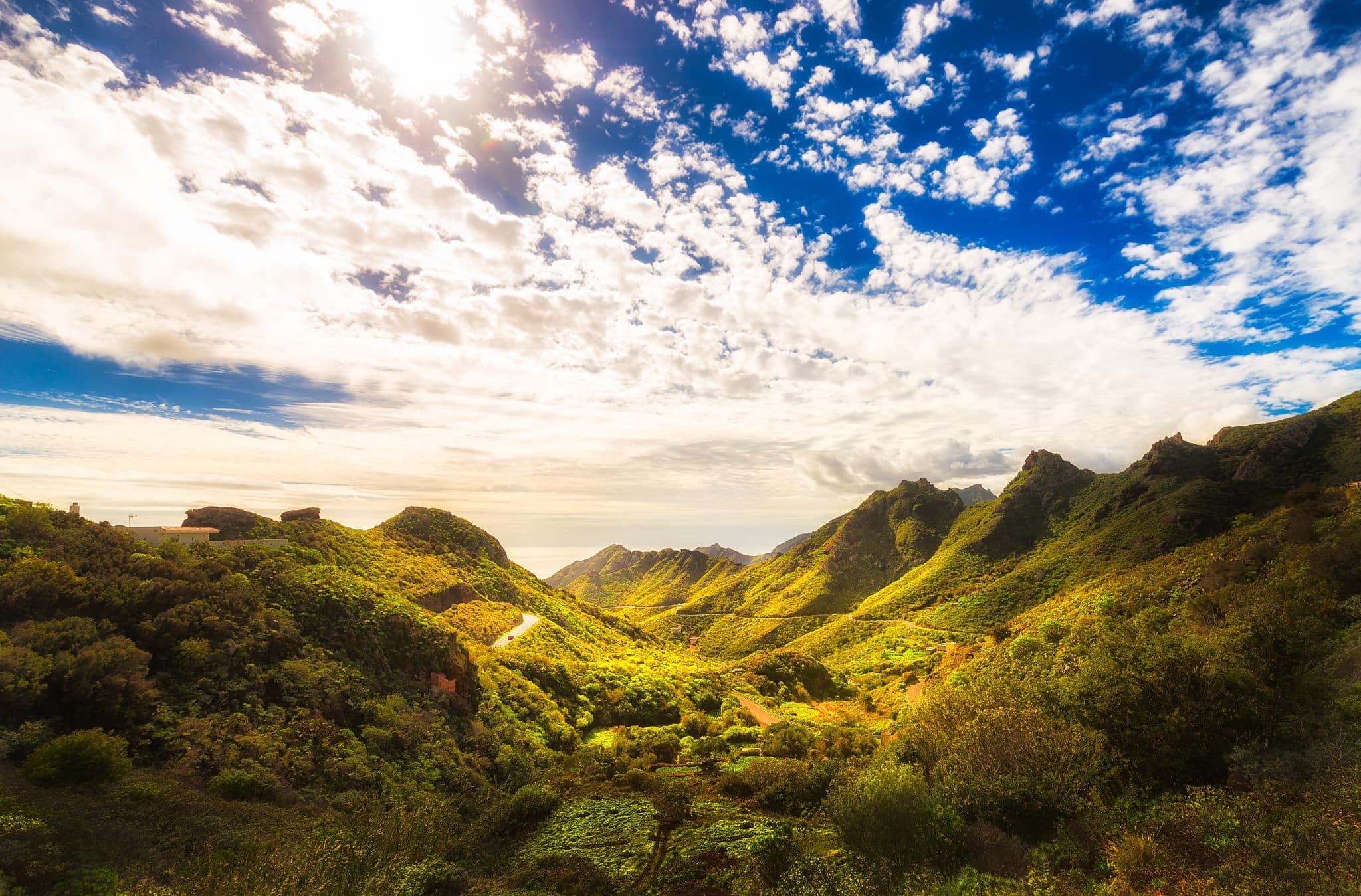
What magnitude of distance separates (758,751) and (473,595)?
201 ft

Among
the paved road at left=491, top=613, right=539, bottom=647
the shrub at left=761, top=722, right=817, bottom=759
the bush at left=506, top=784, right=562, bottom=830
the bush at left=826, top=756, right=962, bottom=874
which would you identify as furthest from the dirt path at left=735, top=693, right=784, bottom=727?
the bush at left=826, top=756, right=962, bottom=874

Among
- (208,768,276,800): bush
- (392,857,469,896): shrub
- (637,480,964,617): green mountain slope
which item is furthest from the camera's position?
(637,480,964,617): green mountain slope

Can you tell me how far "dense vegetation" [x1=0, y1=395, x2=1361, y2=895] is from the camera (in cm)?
1922

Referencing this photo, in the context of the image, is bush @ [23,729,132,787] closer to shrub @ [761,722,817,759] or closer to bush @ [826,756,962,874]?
bush @ [826,756,962,874]

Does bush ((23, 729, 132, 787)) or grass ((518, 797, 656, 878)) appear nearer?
bush ((23, 729, 132, 787))

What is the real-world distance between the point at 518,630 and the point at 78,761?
67.5 meters

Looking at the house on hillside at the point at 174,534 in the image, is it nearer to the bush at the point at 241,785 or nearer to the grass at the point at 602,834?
the bush at the point at 241,785

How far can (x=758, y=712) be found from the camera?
8238 centimetres

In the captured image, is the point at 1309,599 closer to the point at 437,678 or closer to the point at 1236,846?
the point at 1236,846

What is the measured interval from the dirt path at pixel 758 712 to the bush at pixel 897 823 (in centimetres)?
5085

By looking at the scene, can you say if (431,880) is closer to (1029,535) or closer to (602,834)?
(602,834)

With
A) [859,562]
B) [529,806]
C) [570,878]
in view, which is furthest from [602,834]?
[859,562]

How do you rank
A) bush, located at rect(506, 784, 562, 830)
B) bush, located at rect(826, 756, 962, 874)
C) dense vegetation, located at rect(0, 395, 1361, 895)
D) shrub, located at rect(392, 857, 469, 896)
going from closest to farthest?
1. dense vegetation, located at rect(0, 395, 1361, 895)
2. shrub, located at rect(392, 857, 469, 896)
3. bush, located at rect(826, 756, 962, 874)
4. bush, located at rect(506, 784, 562, 830)

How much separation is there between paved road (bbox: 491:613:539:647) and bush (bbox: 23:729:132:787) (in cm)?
5623
